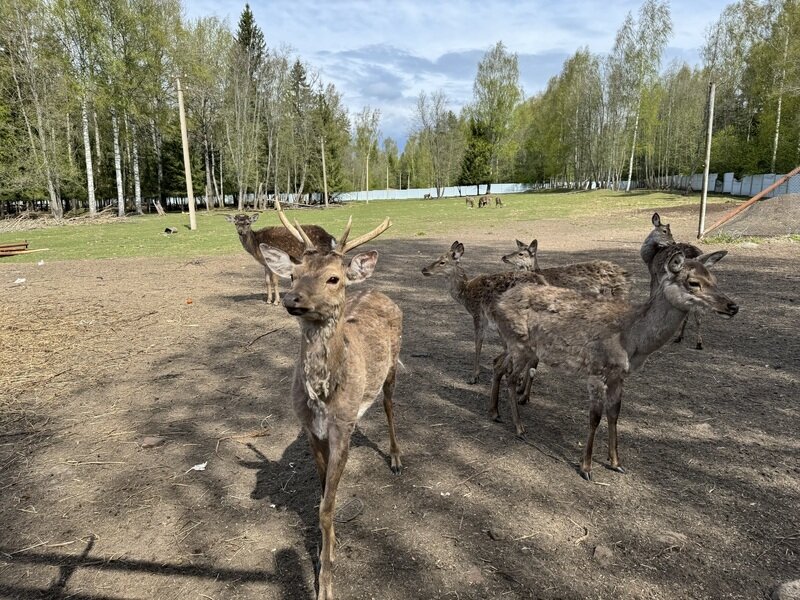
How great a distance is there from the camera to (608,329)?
455cm

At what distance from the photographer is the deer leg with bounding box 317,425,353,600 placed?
2.97 meters

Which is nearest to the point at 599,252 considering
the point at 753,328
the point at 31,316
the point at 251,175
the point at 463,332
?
the point at 753,328

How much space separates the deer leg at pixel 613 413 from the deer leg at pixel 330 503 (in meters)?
2.47

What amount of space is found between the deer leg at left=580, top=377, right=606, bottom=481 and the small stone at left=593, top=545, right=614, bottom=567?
0.86 meters

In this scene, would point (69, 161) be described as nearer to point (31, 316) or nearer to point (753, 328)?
point (31, 316)

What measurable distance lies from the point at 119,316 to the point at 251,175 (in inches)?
1872

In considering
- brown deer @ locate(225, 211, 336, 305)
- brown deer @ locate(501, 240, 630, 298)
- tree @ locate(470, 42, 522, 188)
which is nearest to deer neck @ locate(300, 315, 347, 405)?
brown deer @ locate(501, 240, 630, 298)

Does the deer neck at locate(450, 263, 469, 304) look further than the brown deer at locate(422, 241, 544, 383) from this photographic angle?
Yes

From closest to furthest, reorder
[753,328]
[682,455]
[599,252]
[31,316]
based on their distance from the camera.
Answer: [682,455]
[753,328]
[31,316]
[599,252]

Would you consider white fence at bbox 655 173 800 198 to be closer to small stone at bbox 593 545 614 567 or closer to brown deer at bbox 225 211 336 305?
brown deer at bbox 225 211 336 305

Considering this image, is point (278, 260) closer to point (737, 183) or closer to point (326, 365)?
point (326, 365)

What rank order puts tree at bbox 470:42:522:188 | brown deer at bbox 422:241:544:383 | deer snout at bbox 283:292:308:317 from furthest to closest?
tree at bbox 470:42:522:188 → brown deer at bbox 422:241:544:383 → deer snout at bbox 283:292:308:317

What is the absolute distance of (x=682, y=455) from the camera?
4.42 meters

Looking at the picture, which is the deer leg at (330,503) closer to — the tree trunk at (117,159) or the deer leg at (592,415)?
the deer leg at (592,415)
